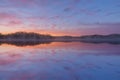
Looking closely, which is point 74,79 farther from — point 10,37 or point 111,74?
point 10,37

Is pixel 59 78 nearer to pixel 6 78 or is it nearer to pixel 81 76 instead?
pixel 81 76

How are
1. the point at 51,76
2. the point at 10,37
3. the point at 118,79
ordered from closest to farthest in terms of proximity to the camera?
1. the point at 118,79
2. the point at 51,76
3. the point at 10,37

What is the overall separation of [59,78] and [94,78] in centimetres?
141

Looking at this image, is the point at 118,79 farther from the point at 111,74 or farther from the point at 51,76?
the point at 51,76

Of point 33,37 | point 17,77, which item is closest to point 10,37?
point 33,37

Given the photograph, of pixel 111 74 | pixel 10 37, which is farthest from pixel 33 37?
pixel 111 74

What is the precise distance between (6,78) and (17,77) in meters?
0.44

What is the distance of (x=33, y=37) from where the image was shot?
152 metres

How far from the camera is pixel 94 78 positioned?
9859 mm

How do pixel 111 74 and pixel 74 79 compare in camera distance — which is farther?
pixel 111 74

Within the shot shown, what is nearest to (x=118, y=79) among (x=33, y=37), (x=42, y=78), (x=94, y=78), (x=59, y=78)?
(x=94, y=78)

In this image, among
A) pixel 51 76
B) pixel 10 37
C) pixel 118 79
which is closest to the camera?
pixel 118 79

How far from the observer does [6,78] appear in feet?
32.3

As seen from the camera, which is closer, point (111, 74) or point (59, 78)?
point (59, 78)
